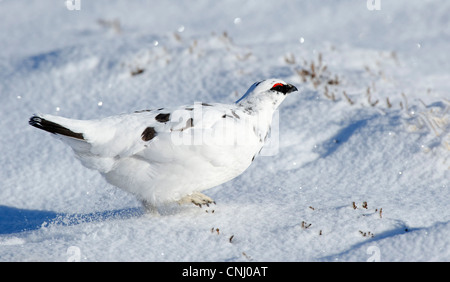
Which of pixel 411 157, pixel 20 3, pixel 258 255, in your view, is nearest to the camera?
pixel 258 255

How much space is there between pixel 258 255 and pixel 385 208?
1104 mm

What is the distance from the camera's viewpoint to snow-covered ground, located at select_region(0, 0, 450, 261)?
348 centimetres

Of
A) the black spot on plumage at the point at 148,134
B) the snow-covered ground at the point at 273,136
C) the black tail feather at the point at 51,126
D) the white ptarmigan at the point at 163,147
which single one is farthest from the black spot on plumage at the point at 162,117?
the snow-covered ground at the point at 273,136

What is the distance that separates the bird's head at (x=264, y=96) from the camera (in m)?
4.15

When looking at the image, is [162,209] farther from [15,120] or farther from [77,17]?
[77,17]

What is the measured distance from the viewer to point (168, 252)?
3375 millimetres

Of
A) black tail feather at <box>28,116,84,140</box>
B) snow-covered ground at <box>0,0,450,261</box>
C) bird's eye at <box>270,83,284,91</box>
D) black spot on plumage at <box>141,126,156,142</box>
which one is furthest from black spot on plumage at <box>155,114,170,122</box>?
bird's eye at <box>270,83,284,91</box>

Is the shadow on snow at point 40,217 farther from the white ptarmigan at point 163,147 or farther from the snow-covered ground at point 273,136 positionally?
the white ptarmigan at point 163,147

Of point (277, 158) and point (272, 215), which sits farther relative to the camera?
point (277, 158)

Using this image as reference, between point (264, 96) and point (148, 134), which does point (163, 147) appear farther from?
point (264, 96)

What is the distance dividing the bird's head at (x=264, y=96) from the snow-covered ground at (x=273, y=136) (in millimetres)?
719

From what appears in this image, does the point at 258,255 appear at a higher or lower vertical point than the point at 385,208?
lower

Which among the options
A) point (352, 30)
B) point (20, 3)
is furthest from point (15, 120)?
point (352, 30)

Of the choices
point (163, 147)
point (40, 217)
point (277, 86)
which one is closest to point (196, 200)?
point (163, 147)
